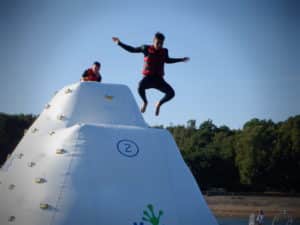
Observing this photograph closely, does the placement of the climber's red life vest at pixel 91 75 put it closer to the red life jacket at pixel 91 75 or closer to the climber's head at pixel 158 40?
the red life jacket at pixel 91 75

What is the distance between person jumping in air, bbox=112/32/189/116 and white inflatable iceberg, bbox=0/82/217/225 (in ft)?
3.13

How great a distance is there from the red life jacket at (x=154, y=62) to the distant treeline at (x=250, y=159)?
186 ft

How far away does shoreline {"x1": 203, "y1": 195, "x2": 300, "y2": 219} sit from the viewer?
59875 mm

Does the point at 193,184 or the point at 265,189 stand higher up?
the point at 265,189

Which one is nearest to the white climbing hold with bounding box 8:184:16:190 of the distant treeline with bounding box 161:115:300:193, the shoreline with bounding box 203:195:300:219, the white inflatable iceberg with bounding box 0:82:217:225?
the white inflatable iceberg with bounding box 0:82:217:225

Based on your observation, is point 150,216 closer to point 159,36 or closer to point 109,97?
point 109,97

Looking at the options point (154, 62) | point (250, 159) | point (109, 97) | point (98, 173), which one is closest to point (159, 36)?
point (154, 62)

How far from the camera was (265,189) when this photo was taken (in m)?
77.1

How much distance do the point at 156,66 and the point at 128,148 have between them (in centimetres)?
216

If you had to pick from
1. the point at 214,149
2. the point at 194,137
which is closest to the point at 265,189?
the point at 214,149

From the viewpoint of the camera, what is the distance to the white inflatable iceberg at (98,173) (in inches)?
490

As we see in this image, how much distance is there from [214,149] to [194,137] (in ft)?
36.6

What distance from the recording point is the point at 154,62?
1390 cm

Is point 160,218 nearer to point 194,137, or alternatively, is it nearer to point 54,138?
point 54,138
